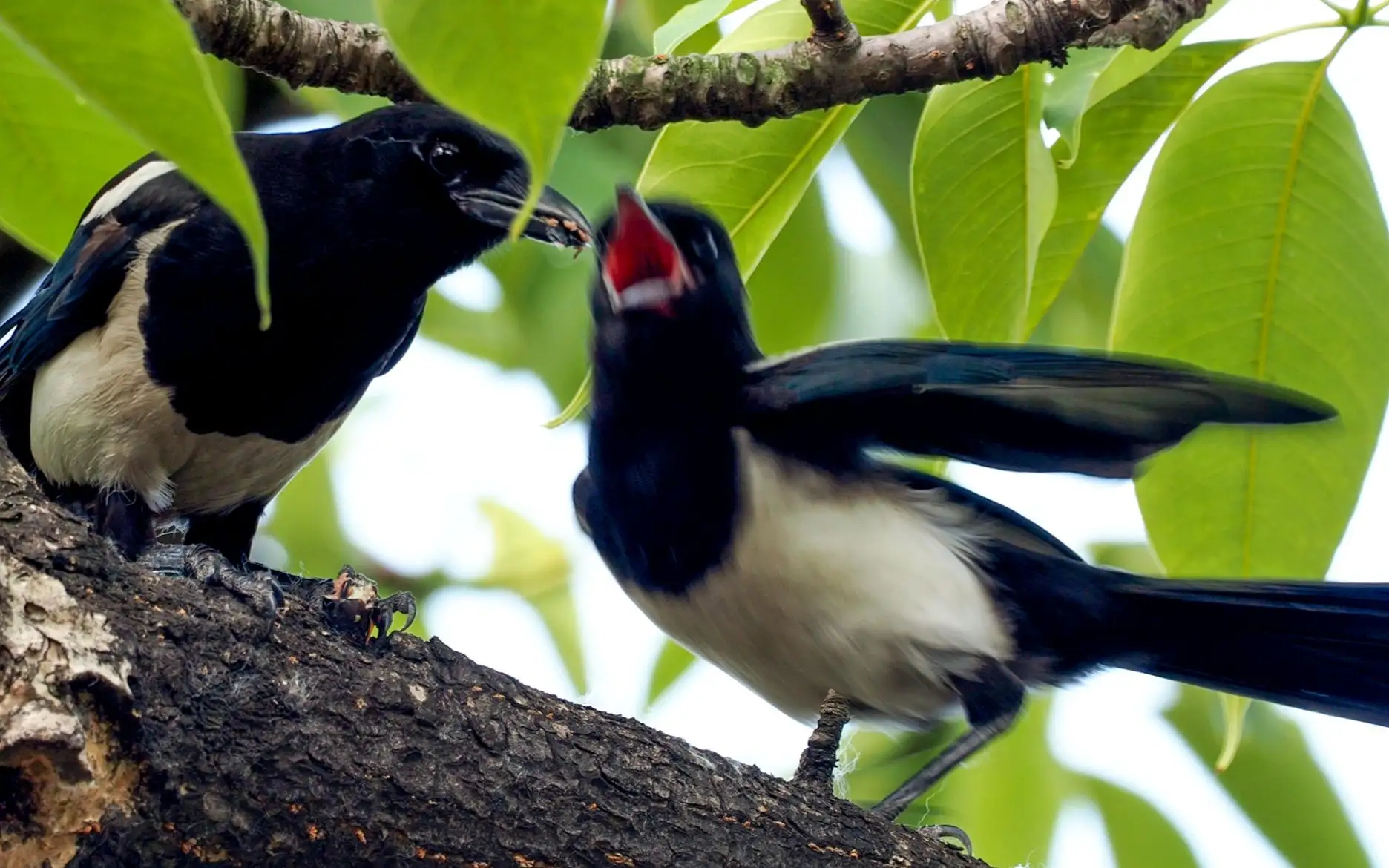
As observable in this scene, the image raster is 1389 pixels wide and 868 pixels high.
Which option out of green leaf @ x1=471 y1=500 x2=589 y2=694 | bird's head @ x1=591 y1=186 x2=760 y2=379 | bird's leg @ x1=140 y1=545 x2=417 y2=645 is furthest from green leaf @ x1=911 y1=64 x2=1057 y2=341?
green leaf @ x1=471 y1=500 x2=589 y2=694

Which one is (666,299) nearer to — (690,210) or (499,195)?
(690,210)

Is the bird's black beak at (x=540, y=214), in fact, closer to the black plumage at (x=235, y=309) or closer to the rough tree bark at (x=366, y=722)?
the black plumage at (x=235, y=309)

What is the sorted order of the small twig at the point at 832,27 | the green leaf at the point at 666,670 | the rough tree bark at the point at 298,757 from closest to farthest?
the rough tree bark at the point at 298,757 → the small twig at the point at 832,27 → the green leaf at the point at 666,670

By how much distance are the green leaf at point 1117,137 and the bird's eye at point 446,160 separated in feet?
3.08

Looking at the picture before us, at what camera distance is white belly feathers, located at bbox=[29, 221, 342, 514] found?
234 cm

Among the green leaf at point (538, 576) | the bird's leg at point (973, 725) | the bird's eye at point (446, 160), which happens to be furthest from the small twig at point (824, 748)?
the green leaf at point (538, 576)

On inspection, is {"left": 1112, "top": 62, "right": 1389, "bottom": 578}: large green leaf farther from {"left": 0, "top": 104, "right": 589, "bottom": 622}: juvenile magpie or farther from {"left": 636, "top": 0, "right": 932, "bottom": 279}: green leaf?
{"left": 0, "top": 104, "right": 589, "bottom": 622}: juvenile magpie

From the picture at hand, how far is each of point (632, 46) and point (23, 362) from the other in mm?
1295

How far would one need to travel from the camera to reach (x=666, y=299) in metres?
2.35

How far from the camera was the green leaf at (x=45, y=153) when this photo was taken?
4.68 ft

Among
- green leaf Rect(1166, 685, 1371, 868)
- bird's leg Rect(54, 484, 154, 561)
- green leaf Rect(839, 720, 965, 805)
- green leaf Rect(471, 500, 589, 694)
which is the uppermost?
green leaf Rect(1166, 685, 1371, 868)

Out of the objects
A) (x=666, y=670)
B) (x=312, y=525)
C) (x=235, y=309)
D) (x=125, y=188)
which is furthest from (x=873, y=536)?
(x=312, y=525)

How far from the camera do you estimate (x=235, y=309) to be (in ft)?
7.63

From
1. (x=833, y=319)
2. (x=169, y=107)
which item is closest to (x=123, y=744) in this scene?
(x=169, y=107)
